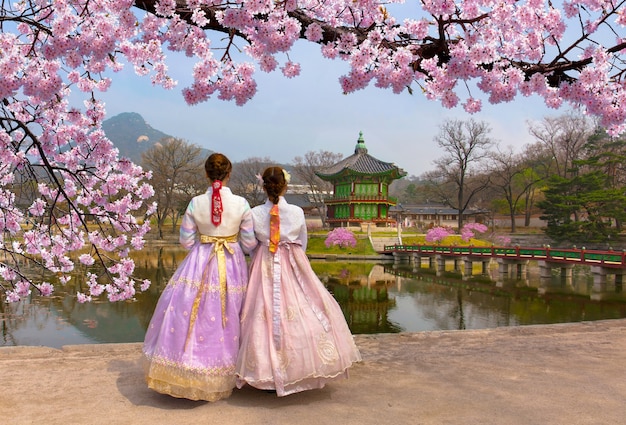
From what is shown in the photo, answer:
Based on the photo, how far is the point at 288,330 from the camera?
120 inches

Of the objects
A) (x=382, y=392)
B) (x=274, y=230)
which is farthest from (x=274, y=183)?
(x=382, y=392)

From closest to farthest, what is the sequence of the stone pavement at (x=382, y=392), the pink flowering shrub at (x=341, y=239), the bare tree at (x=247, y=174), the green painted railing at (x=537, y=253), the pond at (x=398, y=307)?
the stone pavement at (x=382, y=392) → the pond at (x=398, y=307) → the green painted railing at (x=537, y=253) → the pink flowering shrub at (x=341, y=239) → the bare tree at (x=247, y=174)

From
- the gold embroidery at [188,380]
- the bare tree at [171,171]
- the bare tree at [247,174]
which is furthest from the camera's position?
the bare tree at [247,174]

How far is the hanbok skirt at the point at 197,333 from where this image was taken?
2941mm

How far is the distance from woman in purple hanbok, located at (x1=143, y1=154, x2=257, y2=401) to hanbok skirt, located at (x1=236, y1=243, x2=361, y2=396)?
11cm

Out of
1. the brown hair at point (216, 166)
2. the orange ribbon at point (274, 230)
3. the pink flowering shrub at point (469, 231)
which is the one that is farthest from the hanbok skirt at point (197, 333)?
the pink flowering shrub at point (469, 231)

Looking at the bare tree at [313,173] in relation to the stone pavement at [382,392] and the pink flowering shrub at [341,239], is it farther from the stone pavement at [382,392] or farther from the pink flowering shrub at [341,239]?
the stone pavement at [382,392]

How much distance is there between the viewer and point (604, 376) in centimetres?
361

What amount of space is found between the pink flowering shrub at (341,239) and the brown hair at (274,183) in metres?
27.4

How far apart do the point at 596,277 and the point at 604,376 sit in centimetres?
1605

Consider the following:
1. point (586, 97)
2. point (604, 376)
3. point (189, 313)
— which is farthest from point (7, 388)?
point (586, 97)

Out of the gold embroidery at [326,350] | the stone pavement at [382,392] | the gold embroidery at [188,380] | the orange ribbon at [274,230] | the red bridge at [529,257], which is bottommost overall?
the red bridge at [529,257]

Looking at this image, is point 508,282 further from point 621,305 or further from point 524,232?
point 524,232

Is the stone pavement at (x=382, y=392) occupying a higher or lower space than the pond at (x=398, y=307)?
higher
